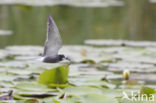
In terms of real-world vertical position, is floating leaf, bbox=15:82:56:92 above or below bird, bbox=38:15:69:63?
below

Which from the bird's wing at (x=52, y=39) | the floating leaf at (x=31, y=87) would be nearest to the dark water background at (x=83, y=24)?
the floating leaf at (x=31, y=87)

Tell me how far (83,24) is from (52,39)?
7563 mm

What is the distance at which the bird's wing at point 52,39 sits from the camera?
2.54 metres

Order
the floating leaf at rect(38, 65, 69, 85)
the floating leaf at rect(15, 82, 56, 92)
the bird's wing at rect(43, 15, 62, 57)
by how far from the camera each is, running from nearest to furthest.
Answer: the bird's wing at rect(43, 15, 62, 57)
the floating leaf at rect(15, 82, 56, 92)
the floating leaf at rect(38, 65, 69, 85)

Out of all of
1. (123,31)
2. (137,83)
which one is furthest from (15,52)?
(123,31)

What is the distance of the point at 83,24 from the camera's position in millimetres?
10102

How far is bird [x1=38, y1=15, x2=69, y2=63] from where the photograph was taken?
2.54 metres

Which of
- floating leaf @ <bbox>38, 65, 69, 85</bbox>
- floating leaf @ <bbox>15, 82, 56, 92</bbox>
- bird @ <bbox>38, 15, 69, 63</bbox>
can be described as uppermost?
bird @ <bbox>38, 15, 69, 63</bbox>

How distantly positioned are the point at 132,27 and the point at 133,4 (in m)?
5.68

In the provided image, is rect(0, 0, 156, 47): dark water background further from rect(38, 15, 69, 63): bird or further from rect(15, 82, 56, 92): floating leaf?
rect(38, 15, 69, 63): bird

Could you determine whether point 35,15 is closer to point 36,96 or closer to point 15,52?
point 15,52

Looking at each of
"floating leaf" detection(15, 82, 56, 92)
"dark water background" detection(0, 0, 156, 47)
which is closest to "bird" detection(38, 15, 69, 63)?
"floating leaf" detection(15, 82, 56, 92)

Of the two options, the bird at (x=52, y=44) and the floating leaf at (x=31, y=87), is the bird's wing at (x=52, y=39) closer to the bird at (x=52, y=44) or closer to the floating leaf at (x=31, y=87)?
the bird at (x=52, y=44)

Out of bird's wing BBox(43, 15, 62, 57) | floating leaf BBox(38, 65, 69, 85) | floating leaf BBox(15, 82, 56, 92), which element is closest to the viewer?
bird's wing BBox(43, 15, 62, 57)
